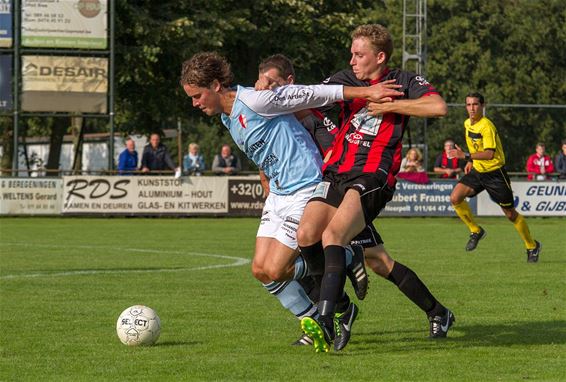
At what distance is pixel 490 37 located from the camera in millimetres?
69500

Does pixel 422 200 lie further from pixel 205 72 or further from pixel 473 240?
pixel 205 72

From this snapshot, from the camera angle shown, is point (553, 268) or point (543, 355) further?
point (553, 268)

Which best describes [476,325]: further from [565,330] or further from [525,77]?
[525,77]

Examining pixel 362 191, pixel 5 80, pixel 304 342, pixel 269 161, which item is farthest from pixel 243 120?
pixel 5 80

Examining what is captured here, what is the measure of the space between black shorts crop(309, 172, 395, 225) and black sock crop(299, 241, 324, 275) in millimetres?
307

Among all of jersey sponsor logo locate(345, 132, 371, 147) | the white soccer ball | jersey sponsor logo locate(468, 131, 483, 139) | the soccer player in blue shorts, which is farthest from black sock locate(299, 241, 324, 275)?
jersey sponsor logo locate(468, 131, 483, 139)

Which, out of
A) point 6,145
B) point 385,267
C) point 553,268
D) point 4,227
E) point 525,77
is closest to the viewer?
point 385,267

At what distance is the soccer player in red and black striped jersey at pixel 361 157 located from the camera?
7.22 meters

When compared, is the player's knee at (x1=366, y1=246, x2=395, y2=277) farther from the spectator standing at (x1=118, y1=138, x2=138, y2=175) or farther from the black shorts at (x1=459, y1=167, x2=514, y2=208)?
the spectator standing at (x1=118, y1=138, x2=138, y2=175)

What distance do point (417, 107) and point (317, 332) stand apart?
1.49 m

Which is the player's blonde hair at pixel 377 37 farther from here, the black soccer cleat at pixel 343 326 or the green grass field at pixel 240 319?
the green grass field at pixel 240 319

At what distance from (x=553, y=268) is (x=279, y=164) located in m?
7.57

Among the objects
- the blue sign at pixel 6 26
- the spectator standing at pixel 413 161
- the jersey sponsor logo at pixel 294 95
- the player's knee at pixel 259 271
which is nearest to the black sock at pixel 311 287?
the player's knee at pixel 259 271

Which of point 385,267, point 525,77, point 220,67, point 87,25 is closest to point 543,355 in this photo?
point 385,267
